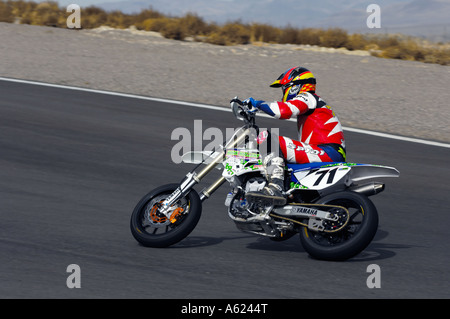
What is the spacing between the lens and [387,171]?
6.74 m

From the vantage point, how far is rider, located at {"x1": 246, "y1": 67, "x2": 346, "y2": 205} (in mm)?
6816

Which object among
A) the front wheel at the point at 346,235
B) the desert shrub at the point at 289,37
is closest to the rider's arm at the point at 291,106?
the front wheel at the point at 346,235

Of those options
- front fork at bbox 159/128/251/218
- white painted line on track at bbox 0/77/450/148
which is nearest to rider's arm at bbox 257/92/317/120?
front fork at bbox 159/128/251/218

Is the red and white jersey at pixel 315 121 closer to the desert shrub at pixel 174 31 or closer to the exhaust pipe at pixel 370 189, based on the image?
the exhaust pipe at pixel 370 189

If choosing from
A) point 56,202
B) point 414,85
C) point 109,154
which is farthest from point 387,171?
point 414,85

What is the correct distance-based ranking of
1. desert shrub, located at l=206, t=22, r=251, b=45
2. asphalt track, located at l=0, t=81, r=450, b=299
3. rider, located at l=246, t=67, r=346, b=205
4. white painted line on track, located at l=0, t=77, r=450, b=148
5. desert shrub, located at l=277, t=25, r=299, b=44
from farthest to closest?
1. desert shrub, located at l=277, t=25, r=299, b=44
2. desert shrub, located at l=206, t=22, r=251, b=45
3. white painted line on track, located at l=0, t=77, r=450, b=148
4. rider, located at l=246, t=67, r=346, b=205
5. asphalt track, located at l=0, t=81, r=450, b=299

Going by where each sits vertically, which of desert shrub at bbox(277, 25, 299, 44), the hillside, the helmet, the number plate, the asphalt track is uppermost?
desert shrub at bbox(277, 25, 299, 44)

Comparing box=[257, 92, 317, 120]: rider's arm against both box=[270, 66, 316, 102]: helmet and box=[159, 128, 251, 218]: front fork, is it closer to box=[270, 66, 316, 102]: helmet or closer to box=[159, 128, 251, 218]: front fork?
box=[270, 66, 316, 102]: helmet

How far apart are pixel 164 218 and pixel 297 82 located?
1817mm

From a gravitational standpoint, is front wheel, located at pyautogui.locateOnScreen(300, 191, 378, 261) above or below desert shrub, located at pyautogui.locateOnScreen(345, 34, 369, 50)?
below

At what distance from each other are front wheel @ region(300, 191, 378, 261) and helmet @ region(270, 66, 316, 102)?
1.16m

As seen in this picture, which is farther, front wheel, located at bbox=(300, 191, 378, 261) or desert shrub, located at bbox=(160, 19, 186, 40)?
desert shrub, located at bbox=(160, 19, 186, 40)

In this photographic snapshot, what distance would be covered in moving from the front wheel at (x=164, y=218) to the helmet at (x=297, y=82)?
136cm
